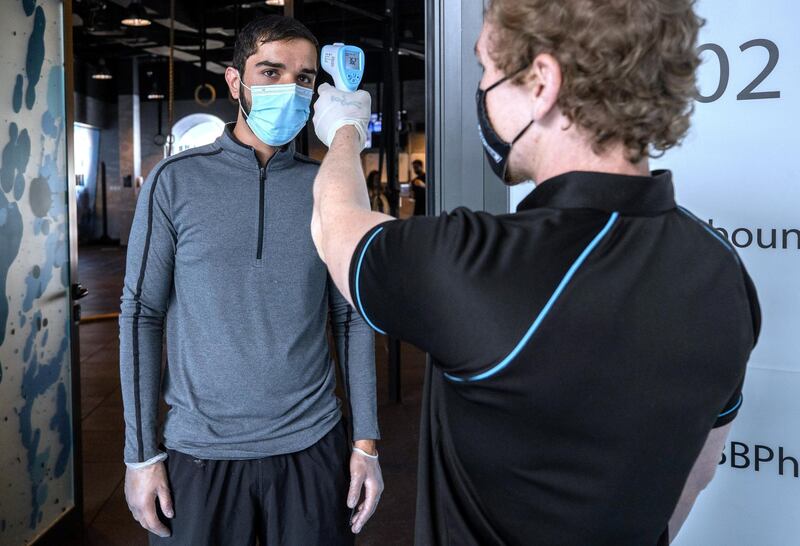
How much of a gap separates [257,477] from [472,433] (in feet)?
2.58

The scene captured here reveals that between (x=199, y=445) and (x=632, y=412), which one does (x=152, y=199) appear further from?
(x=632, y=412)

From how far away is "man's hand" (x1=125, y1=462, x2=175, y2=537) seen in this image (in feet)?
4.81

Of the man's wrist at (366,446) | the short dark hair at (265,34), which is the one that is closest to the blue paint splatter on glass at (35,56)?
the short dark hair at (265,34)

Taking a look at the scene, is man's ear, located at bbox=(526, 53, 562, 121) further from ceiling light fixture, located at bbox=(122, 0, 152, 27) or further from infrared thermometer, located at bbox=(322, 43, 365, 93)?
ceiling light fixture, located at bbox=(122, 0, 152, 27)

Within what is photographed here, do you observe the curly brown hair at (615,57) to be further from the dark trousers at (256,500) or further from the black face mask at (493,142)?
the dark trousers at (256,500)

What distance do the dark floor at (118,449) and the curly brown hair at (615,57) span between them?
2543mm

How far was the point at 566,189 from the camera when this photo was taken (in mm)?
807

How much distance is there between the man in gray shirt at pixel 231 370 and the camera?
4.89 feet

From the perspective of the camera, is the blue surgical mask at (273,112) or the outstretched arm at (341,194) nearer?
the outstretched arm at (341,194)

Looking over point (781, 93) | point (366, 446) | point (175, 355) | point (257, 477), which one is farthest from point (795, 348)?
point (175, 355)

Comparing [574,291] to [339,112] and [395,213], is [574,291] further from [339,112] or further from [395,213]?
[395,213]

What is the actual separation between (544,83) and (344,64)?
459mm

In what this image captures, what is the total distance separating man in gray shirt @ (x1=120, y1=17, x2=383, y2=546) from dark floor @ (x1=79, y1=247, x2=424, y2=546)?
1.62 meters

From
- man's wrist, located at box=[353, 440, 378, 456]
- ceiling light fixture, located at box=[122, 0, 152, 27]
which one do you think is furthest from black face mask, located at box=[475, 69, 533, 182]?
ceiling light fixture, located at box=[122, 0, 152, 27]
